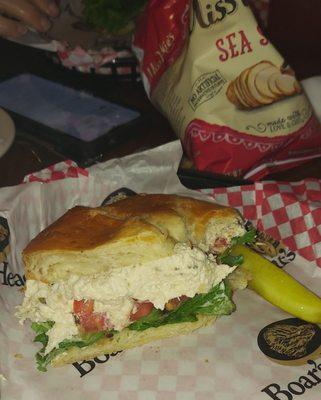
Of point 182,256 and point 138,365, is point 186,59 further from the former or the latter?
point 138,365

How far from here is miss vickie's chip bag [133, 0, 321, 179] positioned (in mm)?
2670

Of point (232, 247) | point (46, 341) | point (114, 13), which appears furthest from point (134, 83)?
point (46, 341)

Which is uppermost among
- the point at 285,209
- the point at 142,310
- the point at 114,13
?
the point at 114,13

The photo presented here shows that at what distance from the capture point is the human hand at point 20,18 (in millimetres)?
3740

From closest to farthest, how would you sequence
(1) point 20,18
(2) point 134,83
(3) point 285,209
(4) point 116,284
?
(4) point 116,284
(3) point 285,209
(2) point 134,83
(1) point 20,18

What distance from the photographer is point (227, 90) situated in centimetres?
272

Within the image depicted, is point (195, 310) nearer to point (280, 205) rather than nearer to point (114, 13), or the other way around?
point (280, 205)

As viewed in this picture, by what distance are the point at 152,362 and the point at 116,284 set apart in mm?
300

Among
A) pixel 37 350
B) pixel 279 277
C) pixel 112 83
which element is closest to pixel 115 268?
pixel 37 350

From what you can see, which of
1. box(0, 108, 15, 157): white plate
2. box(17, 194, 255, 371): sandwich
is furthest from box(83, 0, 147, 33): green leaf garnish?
box(17, 194, 255, 371): sandwich

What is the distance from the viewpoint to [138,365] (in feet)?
6.66

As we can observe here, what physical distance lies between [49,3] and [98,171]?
2139 mm

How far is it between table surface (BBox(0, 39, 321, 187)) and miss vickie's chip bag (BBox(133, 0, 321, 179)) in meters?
0.14

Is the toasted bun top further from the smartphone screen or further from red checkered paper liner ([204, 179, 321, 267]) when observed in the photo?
the smartphone screen
